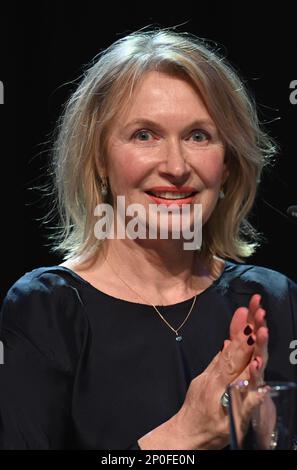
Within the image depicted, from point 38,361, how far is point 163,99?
0.62m

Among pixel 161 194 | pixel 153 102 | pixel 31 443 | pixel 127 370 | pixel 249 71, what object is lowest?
pixel 31 443

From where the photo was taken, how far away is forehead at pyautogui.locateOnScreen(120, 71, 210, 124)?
187 centimetres

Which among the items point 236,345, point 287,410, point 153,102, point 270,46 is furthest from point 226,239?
point 287,410

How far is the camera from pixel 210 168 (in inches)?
75.4

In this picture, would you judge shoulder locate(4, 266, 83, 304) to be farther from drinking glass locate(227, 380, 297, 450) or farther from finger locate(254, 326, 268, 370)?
drinking glass locate(227, 380, 297, 450)

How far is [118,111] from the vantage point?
1916 mm

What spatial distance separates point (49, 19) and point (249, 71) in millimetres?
622

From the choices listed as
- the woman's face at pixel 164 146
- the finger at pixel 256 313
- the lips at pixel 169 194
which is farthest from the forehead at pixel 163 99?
the finger at pixel 256 313

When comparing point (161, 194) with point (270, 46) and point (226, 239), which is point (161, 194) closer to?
point (226, 239)

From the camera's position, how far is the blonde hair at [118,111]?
1.92m

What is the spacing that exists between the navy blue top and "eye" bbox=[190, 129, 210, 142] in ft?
1.24

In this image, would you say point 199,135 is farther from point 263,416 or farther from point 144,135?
point 263,416

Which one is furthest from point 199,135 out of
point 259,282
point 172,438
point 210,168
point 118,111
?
point 172,438

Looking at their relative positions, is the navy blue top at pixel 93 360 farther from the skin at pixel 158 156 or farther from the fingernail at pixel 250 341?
the fingernail at pixel 250 341
